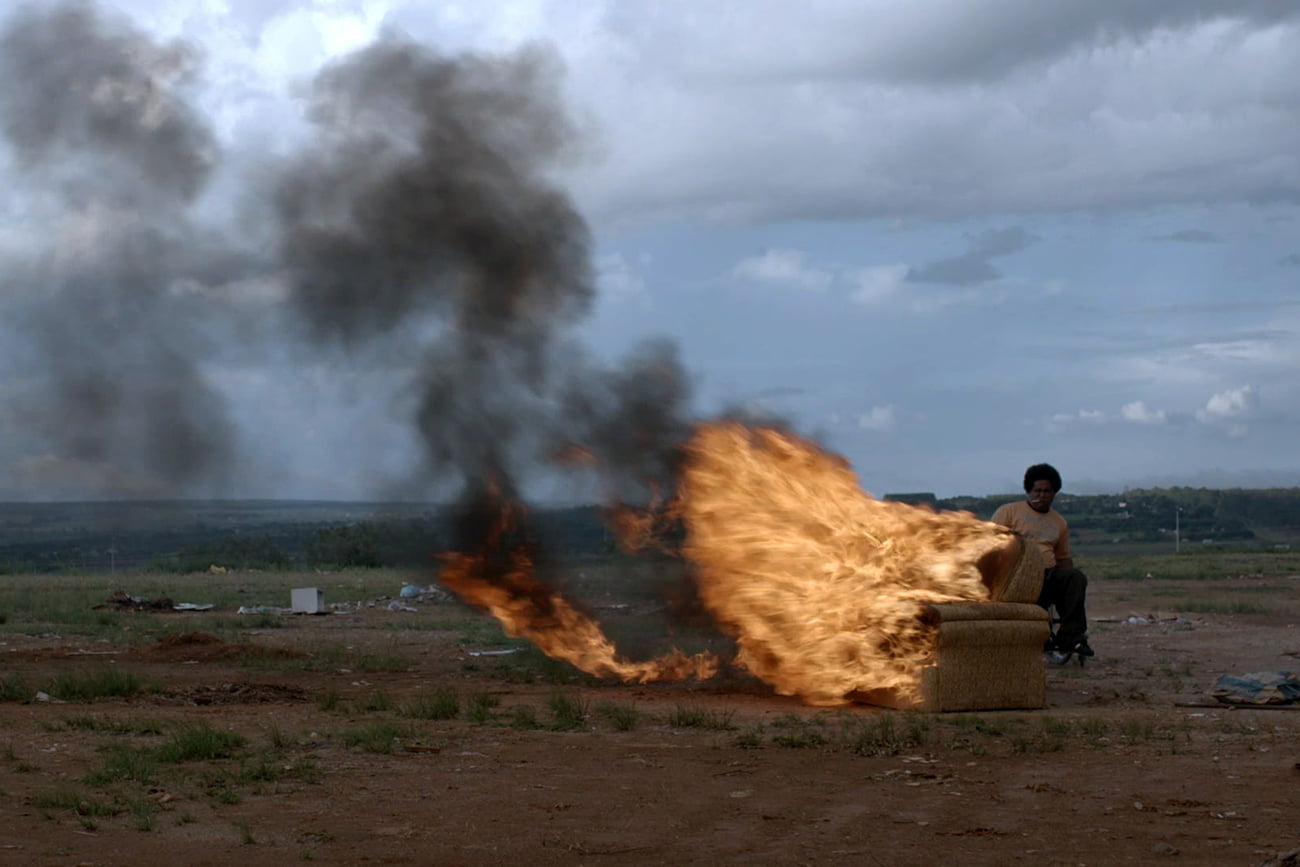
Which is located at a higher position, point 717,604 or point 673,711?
point 717,604

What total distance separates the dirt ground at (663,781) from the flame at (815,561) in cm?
45

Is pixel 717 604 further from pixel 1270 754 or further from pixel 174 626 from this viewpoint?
pixel 174 626

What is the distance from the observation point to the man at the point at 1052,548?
1356 centimetres

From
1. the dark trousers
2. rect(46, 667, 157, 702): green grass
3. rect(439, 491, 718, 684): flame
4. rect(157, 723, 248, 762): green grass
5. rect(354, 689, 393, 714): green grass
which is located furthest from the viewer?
the dark trousers

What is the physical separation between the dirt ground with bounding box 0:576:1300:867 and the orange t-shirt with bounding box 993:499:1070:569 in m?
1.27

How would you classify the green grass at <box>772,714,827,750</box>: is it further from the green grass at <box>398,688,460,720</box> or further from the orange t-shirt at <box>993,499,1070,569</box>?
the orange t-shirt at <box>993,499,1070,569</box>

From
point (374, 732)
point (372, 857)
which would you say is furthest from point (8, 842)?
point (374, 732)

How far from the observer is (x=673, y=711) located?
1102 centimetres

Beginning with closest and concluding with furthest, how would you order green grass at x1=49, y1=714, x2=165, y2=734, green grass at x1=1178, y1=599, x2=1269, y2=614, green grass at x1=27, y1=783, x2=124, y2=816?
green grass at x1=27, y1=783, x2=124, y2=816
green grass at x1=49, y1=714, x2=165, y2=734
green grass at x1=1178, y1=599, x2=1269, y2=614

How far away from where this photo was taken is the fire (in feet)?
36.7

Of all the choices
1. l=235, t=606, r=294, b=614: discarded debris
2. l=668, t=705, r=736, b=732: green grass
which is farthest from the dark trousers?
l=235, t=606, r=294, b=614: discarded debris

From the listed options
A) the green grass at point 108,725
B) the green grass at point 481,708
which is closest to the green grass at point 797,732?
the green grass at point 481,708

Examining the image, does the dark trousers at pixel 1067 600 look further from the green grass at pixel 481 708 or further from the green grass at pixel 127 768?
the green grass at pixel 127 768

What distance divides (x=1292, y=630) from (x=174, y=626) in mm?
15288
